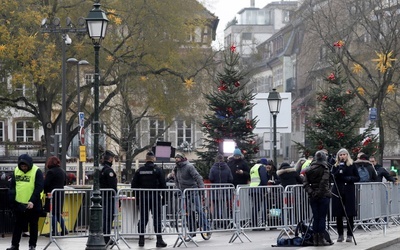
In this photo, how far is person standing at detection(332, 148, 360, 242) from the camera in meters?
19.8

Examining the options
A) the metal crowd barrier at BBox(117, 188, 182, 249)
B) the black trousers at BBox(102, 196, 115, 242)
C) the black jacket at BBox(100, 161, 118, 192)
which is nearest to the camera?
the black trousers at BBox(102, 196, 115, 242)

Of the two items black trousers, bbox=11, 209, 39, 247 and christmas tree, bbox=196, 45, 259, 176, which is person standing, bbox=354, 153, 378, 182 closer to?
christmas tree, bbox=196, 45, 259, 176

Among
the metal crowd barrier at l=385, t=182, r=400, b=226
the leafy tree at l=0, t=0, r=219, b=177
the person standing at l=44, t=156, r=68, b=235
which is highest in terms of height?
the leafy tree at l=0, t=0, r=219, b=177

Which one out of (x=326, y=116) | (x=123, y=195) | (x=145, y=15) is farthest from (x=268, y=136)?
(x=123, y=195)

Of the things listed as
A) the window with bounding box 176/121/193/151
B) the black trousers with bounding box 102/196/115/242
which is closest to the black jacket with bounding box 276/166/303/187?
the black trousers with bounding box 102/196/115/242

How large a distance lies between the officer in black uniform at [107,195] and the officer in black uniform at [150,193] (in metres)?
0.52

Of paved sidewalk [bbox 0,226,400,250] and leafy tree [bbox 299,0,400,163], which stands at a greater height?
leafy tree [bbox 299,0,400,163]

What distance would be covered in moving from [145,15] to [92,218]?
86.8ft

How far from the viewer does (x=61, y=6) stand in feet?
143

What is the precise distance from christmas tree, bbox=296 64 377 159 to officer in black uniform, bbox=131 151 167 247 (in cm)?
1232

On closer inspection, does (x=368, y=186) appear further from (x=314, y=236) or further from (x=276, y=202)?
(x=314, y=236)

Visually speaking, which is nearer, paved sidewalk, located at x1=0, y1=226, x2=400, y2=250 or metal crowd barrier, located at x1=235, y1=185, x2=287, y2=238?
paved sidewalk, located at x1=0, y1=226, x2=400, y2=250

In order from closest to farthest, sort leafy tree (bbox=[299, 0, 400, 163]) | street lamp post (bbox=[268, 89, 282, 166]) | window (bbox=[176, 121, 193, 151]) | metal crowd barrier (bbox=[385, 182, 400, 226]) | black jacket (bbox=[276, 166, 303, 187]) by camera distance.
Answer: black jacket (bbox=[276, 166, 303, 187])
metal crowd barrier (bbox=[385, 182, 400, 226])
street lamp post (bbox=[268, 89, 282, 166])
leafy tree (bbox=[299, 0, 400, 163])
window (bbox=[176, 121, 193, 151])

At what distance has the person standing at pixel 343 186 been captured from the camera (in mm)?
19781
